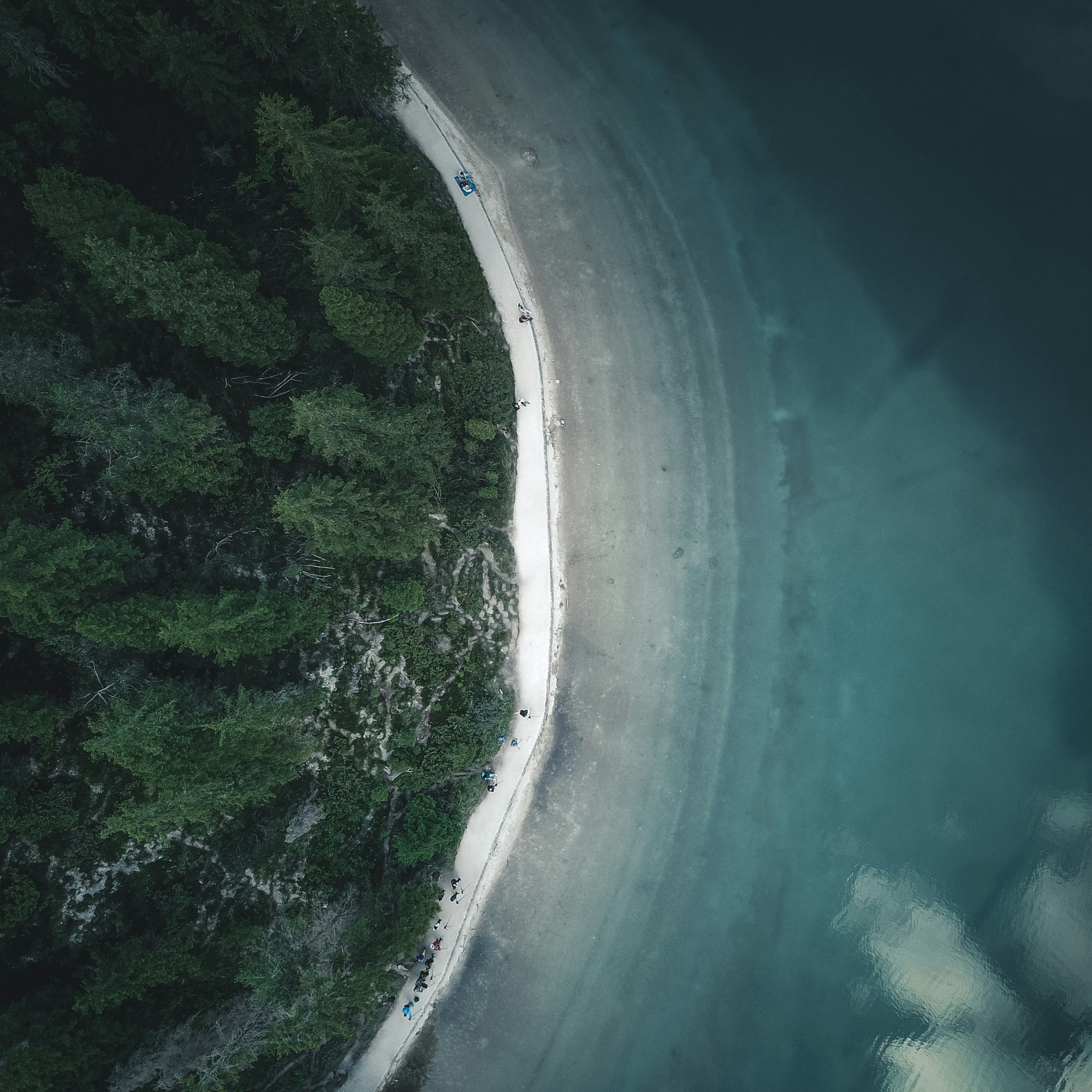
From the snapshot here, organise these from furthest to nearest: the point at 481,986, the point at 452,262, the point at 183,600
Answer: the point at 481,986
the point at 452,262
the point at 183,600

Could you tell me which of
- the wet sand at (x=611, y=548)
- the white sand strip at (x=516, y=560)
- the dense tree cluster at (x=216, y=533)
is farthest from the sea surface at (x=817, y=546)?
the dense tree cluster at (x=216, y=533)

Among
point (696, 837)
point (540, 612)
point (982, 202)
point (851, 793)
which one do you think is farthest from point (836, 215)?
point (696, 837)

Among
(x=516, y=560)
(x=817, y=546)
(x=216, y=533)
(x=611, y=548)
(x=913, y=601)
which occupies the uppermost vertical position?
(x=216, y=533)

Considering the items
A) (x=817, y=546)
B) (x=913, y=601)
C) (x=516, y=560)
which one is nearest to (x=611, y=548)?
(x=516, y=560)

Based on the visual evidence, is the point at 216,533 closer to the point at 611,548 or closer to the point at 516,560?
the point at 516,560

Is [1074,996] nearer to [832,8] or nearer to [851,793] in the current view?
[851,793]

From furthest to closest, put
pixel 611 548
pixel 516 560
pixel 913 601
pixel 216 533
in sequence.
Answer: pixel 913 601, pixel 611 548, pixel 516 560, pixel 216 533
